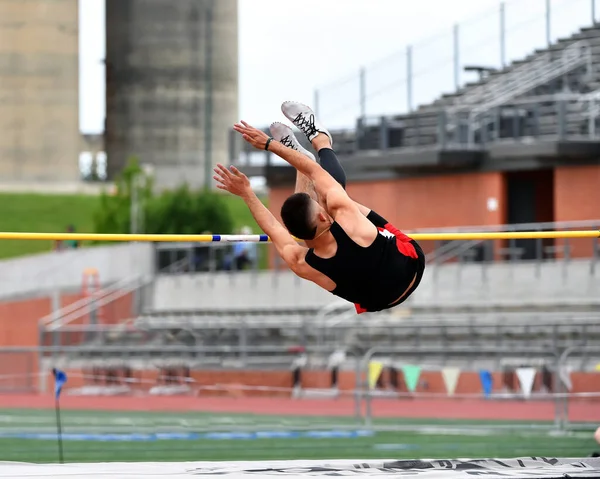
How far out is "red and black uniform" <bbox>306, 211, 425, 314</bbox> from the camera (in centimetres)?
859

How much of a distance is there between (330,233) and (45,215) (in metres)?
44.0

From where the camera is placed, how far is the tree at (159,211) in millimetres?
40688

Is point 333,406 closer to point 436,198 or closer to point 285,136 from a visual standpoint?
point 285,136

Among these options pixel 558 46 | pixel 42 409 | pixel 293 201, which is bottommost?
pixel 42 409

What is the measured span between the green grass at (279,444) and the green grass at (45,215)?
A: 29.2 metres

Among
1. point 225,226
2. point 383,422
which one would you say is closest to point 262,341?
point 383,422

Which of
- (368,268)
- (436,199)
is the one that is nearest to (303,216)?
(368,268)

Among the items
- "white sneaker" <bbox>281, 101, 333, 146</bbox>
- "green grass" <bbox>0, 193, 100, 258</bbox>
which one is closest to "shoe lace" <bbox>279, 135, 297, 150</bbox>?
"white sneaker" <bbox>281, 101, 333, 146</bbox>

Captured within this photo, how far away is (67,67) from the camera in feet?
195

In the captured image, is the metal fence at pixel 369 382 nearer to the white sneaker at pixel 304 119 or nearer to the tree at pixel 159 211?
the white sneaker at pixel 304 119

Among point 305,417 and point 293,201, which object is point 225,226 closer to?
point 305,417

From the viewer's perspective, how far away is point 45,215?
5150 cm

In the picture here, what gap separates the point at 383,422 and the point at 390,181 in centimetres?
1168

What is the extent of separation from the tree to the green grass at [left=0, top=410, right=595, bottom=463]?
22946 millimetres
